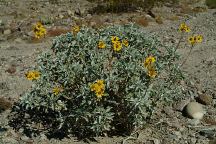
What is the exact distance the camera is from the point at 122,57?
850cm

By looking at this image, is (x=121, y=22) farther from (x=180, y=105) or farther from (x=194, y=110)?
(x=194, y=110)

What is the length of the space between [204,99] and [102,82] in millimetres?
3383

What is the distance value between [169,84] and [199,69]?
3160mm

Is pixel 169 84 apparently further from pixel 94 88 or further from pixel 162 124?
pixel 94 88

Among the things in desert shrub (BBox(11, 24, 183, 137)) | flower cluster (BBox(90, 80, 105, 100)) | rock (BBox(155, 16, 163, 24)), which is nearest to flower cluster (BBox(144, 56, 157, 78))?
desert shrub (BBox(11, 24, 183, 137))

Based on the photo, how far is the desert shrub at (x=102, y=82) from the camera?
Result: 8.04 meters

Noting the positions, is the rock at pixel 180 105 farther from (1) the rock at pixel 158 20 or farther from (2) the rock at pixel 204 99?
(1) the rock at pixel 158 20

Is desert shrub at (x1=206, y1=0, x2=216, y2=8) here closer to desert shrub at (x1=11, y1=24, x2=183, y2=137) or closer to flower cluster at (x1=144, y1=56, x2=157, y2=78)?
desert shrub at (x1=11, y1=24, x2=183, y2=137)

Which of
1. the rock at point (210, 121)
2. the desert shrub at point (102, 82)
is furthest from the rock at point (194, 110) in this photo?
the desert shrub at point (102, 82)

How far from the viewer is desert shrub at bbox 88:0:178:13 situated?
63.4ft

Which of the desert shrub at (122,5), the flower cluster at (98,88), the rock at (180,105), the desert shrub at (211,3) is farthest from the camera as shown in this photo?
the desert shrub at (211,3)

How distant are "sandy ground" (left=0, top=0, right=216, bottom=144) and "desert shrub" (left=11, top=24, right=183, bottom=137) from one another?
2.00 ft

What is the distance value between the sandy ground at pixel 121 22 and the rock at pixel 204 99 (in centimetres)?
8

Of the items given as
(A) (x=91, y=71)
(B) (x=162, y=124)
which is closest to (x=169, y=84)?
(B) (x=162, y=124)
